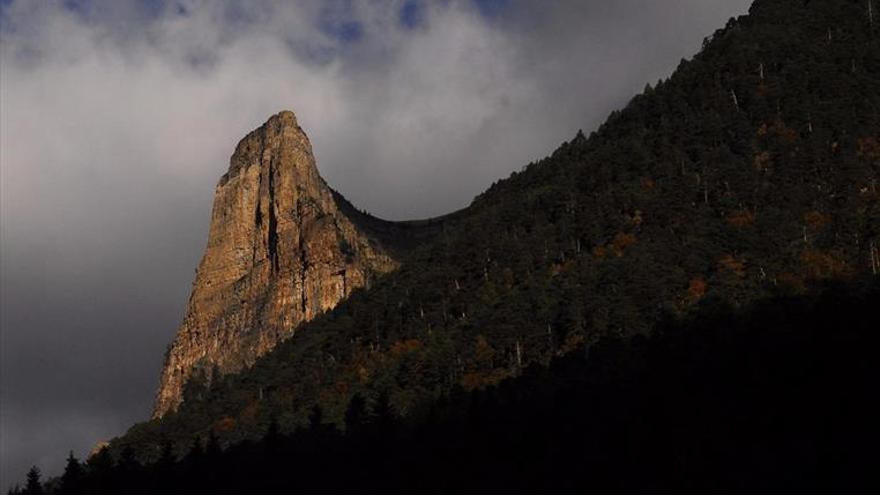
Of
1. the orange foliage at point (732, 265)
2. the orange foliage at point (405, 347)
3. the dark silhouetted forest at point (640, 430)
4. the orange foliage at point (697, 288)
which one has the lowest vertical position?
the dark silhouetted forest at point (640, 430)

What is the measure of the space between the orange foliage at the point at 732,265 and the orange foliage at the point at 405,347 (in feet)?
130

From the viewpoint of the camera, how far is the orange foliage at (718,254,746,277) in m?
124

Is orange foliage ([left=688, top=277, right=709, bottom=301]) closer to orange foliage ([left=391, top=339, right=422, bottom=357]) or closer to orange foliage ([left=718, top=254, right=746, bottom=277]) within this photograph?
orange foliage ([left=718, top=254, right=746, bottom=277])

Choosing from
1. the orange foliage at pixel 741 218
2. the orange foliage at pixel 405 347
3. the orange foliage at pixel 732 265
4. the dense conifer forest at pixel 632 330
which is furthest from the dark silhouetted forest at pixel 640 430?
the orange foliage at pixel 405 347

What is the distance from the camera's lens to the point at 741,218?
136 m

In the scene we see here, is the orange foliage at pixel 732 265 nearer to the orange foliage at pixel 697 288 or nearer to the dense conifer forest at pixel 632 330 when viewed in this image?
the dense conifer forest at pixel 632 330

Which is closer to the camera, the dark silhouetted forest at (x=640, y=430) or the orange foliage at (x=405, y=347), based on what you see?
the dark silhouetted forest at (x=640, y=430)

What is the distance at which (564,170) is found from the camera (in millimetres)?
184750

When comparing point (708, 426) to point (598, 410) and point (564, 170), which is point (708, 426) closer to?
point (598, 410)

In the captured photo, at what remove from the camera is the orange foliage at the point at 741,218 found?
134 m

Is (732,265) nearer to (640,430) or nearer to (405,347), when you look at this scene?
(640,430)

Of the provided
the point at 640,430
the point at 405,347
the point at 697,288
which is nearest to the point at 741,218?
the point at 697,288

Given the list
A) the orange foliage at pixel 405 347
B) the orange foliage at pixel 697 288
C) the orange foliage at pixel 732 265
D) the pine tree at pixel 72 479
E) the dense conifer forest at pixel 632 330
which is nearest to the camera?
the dense conifer forest at pixel 632 330

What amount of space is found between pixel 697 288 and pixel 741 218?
673 inches
